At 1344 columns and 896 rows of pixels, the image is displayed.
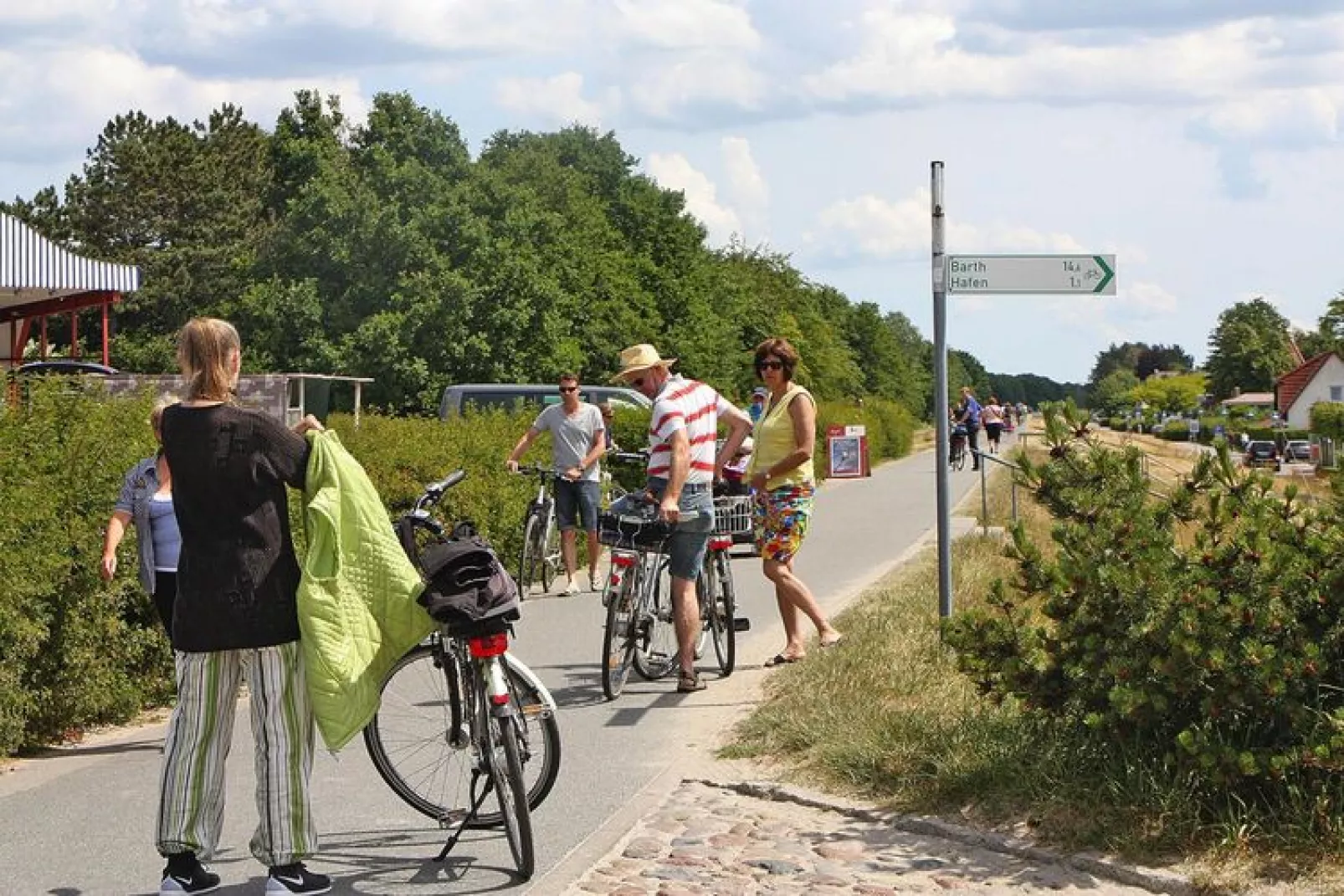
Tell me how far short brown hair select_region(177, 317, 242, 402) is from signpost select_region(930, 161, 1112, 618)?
4.63 metres

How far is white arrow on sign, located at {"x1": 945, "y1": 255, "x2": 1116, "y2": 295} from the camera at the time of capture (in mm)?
9391

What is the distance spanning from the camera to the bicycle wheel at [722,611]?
10320mm

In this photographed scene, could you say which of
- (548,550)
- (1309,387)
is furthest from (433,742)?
(1309,387)

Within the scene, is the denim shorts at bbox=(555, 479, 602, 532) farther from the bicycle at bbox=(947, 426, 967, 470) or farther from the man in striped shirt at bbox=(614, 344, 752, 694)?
the bicycle at bbox=(947, 426, 967, 470)

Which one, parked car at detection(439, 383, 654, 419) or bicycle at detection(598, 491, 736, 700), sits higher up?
parked car at detection(439, 383, 654, 419)

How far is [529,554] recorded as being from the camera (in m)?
15.2

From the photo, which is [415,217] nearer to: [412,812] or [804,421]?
[804,421]

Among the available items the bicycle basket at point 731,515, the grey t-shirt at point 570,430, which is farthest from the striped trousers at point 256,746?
the grey t-shirt at point 570,430

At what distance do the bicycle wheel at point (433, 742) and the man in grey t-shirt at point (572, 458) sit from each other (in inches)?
312

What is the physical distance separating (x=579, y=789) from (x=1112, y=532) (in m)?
2.33

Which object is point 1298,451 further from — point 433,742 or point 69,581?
point 433,742

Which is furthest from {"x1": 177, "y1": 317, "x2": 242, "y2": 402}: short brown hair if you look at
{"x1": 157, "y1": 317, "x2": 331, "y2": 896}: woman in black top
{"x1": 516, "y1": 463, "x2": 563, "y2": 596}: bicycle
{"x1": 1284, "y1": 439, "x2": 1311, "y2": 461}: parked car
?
{"x1": 1284, "y1": 439, "x2": 1311, "y2": 461}: parked car

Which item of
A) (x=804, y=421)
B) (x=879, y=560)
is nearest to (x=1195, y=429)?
(x=879, y=560)

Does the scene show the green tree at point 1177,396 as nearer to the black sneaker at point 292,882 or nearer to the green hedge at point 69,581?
the green hedge at point 69,581
